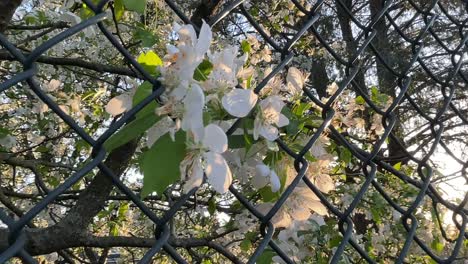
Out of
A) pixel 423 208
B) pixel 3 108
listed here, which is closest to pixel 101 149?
pixel 423 208

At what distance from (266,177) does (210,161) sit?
0.18 m

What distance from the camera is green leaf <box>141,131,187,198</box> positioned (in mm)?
607

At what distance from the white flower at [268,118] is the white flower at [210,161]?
0.32ft

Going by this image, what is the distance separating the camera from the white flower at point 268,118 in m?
0.70

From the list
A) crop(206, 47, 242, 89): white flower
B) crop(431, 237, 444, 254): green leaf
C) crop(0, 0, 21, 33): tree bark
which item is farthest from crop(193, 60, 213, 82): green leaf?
crop(431, 237, 444, 254): green leaf

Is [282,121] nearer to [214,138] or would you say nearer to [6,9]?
[214,138]

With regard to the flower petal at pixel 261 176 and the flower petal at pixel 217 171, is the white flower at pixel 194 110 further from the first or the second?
the flower petal at pixel 261 176

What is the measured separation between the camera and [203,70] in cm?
65

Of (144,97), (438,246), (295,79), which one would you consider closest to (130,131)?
(144,97)

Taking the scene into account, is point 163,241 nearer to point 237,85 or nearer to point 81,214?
point 237,85

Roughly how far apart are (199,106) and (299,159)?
255 mm

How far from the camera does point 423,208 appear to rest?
2.67 meters

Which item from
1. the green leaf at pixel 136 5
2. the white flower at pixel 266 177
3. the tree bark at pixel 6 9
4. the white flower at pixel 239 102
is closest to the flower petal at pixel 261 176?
the white flower at pixel 266 177

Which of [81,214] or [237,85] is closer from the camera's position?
[237,85]
